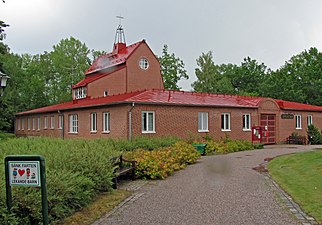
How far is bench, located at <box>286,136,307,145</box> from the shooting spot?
3419cm

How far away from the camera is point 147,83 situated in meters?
43.8

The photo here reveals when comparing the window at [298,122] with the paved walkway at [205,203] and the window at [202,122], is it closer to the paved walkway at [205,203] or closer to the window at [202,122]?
the window at [202,122]

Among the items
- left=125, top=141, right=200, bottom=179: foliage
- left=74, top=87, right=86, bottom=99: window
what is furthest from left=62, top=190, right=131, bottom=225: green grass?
left=74, top=87, right=86, bottom=99: window

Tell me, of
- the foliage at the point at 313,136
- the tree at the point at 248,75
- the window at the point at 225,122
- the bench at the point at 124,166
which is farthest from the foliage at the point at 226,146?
the tree at the point at 248,75

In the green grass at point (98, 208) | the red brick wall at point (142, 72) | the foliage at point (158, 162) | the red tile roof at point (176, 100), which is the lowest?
the green grass at point (98, 208)

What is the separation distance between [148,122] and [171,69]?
43001mm

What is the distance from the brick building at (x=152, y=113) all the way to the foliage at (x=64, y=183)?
1276 centimetres

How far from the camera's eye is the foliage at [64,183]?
268 inches

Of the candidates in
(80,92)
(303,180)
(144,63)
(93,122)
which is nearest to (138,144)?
(303,180)

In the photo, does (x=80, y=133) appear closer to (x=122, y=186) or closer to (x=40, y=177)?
(x=122, y=186)

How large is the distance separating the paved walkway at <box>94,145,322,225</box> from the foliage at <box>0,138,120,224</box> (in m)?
0.81

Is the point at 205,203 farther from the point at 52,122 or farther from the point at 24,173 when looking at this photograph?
the point at 52,122

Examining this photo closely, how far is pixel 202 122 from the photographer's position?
2844cm

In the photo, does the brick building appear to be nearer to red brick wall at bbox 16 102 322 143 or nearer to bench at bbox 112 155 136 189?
red brick wall at bbox 16 102 322 143
